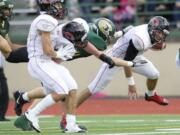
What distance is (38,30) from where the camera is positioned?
29.4 ft

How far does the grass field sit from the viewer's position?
907cm

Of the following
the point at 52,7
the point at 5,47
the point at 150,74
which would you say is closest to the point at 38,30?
the point at 52,7

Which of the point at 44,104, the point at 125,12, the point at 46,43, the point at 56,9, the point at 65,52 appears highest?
the point at 56,9

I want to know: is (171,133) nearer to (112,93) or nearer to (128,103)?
(128,103)

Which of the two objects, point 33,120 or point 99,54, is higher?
point 99,54

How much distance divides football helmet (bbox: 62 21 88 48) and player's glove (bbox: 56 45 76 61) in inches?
3.2

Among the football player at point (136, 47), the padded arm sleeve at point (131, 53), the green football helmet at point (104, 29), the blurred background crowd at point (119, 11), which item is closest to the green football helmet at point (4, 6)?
the green football helmet at point (104, 29)

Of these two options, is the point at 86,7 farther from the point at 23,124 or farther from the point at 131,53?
the point at 23,124

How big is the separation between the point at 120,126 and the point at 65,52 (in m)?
1.57

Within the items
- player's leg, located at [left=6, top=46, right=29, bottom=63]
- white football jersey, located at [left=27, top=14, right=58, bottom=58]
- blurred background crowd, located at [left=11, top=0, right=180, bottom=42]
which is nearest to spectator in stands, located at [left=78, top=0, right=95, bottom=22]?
blurred background crowd, located at [left=11, top=0, right=180, bottom=42]

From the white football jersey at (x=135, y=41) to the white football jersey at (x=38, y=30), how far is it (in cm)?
172

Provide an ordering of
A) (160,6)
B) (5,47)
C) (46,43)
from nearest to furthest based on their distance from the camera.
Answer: (46,43), (5,47), (160,6)

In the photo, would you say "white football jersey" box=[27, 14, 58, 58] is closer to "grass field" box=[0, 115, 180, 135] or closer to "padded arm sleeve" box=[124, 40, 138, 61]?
"grass field" box=[0, 115, 180, 135]

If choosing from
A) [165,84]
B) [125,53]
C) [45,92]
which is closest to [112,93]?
[165,84]
